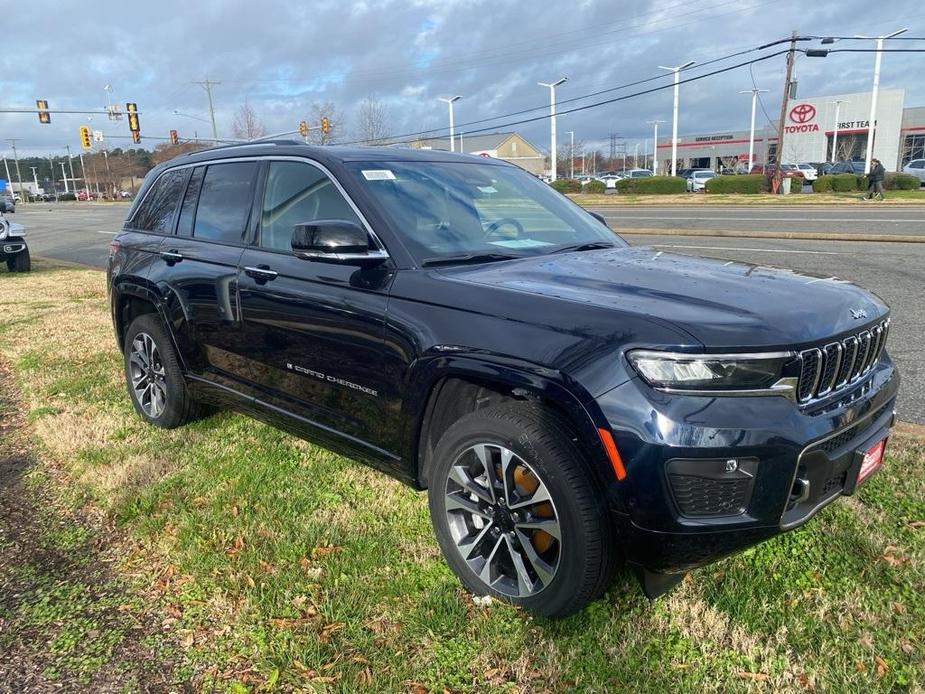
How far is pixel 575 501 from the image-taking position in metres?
2.39

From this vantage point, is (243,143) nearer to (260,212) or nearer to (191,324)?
(260,212)

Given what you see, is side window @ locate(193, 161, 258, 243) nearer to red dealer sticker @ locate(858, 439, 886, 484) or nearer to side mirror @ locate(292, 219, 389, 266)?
side mirror @ locate(292, 219, 389, 266)

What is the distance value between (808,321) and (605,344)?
2.36 feet

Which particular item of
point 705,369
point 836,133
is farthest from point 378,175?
point 836,133

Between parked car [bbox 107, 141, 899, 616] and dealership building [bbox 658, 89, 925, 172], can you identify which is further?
dealership building [bbox 658, 89, 925, 172]

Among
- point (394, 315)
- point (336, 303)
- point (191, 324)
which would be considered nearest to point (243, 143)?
point (191, 324)

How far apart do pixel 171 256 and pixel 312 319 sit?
154 centimetres

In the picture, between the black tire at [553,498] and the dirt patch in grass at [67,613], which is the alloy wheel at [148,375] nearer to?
the dirt patch in grass at [67,613]

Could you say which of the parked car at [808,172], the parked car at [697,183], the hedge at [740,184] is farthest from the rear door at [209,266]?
the parked car at [808,172]

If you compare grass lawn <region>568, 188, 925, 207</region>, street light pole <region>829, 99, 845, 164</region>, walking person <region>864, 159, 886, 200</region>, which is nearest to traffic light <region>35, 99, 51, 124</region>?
grass lawn <region>568, 188, 925, 207</region>

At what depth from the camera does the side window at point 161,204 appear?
15.2ft

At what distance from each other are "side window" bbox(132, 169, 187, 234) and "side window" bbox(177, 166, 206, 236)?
4.4 inches

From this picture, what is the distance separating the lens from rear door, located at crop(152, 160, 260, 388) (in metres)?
3.91

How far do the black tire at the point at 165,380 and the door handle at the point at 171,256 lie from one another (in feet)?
1.35
